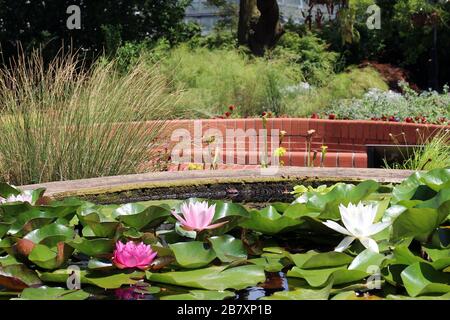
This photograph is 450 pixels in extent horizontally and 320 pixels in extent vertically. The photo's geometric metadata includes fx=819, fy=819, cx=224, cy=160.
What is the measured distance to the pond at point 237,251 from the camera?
87.0 inches

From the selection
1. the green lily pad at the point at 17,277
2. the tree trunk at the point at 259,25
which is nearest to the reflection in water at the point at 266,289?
the green lily pad at the point at 17,277

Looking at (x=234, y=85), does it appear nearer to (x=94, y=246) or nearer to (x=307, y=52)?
(x=307, y=52)

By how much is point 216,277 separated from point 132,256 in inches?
9.6

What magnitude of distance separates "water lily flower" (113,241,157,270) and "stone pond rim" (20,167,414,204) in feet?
5.31

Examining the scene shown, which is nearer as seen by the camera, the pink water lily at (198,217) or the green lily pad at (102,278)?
the green lily pad at (102,278)

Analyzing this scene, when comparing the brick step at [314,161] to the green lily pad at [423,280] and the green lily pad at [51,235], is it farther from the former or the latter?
the green lily pad at [423,280]

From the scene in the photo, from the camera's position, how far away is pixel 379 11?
20188mm

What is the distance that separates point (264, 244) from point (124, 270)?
1.80 feet

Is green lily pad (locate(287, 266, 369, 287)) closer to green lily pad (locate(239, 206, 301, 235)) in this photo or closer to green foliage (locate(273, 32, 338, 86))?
green lily pad (locate(239, 206, 301, 235))

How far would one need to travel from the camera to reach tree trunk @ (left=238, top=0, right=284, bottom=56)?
1634 cm

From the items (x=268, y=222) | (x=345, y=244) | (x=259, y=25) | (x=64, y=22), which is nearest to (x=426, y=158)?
(x=268, y=222)
